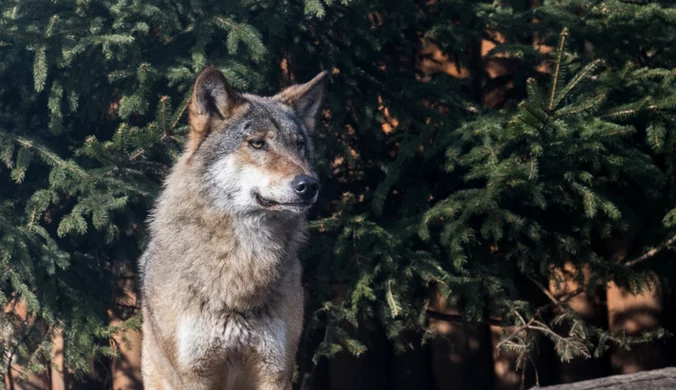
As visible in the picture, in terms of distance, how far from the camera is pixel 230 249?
18.0ft

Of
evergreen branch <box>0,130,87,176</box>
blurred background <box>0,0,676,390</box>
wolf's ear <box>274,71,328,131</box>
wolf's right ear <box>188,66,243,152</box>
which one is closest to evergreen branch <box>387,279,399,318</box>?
blurred background <box>0,0,676,390</box>

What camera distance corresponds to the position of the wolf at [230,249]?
530 cm

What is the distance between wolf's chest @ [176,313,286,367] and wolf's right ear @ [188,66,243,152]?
1.16 m

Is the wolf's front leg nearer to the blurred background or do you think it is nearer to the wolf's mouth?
the wolf's mouth

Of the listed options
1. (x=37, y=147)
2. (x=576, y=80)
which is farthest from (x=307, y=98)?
(x=37, y=147)

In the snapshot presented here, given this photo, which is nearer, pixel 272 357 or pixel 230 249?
pixel 272 357

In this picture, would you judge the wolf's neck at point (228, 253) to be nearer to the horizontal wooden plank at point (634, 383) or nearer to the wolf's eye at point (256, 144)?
the wolf's eye at point (256, 144)

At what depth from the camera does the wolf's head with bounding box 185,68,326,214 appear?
5.30 metres

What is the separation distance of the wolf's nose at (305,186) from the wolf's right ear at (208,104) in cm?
78

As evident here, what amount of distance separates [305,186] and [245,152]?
550 millimetres

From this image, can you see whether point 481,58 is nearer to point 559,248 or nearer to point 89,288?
point 559,248

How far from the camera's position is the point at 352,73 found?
7750mm

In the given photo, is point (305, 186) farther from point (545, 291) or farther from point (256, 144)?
point (545, 291)

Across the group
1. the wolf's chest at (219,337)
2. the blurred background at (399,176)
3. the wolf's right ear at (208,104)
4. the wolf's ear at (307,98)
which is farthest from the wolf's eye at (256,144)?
the blurred background at (399,176)
